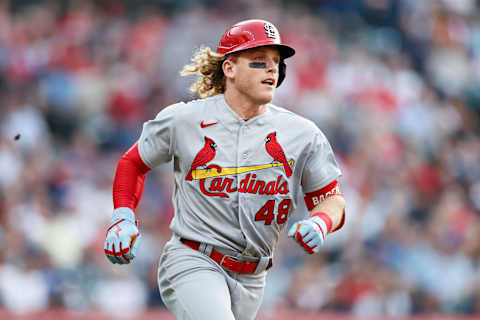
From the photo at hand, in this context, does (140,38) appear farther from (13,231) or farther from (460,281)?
(460,281)

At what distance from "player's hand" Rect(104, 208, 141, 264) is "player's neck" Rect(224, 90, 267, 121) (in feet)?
2.57

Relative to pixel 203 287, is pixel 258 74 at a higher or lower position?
higher

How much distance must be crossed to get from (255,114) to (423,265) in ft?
17.8

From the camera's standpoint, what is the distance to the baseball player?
404cm

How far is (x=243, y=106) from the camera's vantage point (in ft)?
13.9

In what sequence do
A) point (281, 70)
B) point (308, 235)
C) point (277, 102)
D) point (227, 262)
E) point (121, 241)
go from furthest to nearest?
point (277, 102) → point (281, 70) → point (227, 262) → point (121, 241) → point (308, 235)

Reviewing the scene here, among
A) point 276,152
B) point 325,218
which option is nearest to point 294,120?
point 276,152

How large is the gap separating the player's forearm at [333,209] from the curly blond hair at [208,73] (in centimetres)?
84

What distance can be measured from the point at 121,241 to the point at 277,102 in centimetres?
592

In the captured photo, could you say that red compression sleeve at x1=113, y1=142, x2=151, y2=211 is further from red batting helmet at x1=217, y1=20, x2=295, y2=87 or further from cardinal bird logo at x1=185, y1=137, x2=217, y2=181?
red batting helmet at x1=217, y1=20, x2=295, y2=87

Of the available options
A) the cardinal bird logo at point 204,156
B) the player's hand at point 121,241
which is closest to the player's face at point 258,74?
the cardinal bird logo at point 204,156

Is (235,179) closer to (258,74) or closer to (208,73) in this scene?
(258,74)

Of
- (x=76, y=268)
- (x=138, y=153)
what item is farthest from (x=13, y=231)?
(x=138, y=153)

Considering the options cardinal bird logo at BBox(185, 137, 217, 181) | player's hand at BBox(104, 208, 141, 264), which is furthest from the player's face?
player's hand at BBox(104, 208, 141, 264)
